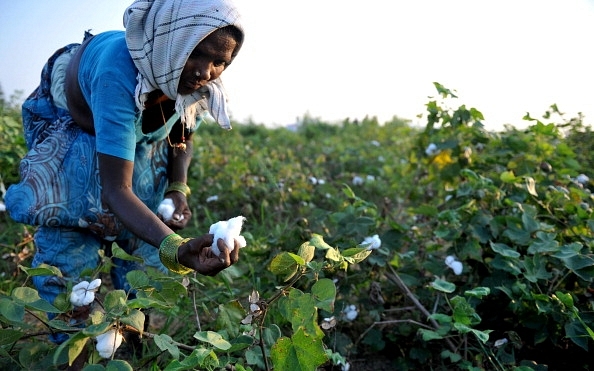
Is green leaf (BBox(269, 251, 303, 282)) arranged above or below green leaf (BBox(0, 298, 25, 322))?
above

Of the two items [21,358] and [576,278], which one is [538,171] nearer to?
[576,278]

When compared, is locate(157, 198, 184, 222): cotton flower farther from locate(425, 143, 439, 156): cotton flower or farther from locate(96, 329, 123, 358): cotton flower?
locate(425, 143, 439, 156): cotton flower

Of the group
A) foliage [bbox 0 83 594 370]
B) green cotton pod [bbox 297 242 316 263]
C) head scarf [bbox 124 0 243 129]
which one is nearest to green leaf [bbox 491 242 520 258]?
foliage [bbox 0 83 594 370]

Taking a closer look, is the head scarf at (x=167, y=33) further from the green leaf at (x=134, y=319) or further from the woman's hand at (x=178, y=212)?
the green leaf at (x=134, y=319)

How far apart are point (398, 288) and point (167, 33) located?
132 centimetres

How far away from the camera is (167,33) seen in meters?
1.54

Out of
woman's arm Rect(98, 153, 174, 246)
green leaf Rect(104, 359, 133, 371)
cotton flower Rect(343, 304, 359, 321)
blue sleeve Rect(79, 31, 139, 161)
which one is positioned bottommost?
cotton flower Rect(343, 304, 359, 321)

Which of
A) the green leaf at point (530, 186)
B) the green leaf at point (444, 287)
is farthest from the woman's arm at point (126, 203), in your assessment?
the green leaf at point (530, 186)

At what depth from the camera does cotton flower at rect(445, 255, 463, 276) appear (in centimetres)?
208

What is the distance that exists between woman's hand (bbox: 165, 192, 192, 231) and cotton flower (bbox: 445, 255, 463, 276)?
0.95 meters

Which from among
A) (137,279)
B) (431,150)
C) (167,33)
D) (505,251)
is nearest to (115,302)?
(137,279)

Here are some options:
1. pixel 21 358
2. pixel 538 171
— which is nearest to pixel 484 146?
pixel 538 171

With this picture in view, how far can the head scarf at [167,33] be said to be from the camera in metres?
1.50

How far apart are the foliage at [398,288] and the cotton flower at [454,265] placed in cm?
5
